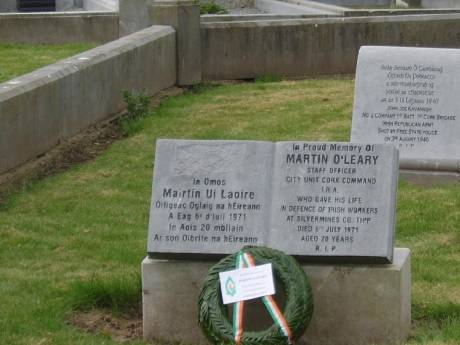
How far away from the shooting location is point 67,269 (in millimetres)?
7652

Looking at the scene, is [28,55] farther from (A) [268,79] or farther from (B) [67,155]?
(B) [67,155]

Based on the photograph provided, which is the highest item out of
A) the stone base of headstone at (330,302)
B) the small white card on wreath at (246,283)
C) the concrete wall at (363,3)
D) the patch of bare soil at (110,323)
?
the small white card on wreath at (246,283)

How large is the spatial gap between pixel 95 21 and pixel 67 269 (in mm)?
12478

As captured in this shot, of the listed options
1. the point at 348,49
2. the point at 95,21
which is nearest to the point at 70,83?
the point at 348,49

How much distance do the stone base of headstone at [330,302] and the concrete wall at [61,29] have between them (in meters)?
13.7

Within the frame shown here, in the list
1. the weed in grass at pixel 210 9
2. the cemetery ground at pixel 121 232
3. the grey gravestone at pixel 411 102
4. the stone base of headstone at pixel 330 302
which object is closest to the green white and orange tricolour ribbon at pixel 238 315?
the stone base of headstone at pixel 330 302

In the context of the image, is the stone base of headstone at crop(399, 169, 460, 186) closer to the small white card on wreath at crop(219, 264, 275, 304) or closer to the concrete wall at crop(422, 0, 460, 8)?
the small white card on wreath at crop(219, 264, 275, 304)

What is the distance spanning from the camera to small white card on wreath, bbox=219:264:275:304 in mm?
5965

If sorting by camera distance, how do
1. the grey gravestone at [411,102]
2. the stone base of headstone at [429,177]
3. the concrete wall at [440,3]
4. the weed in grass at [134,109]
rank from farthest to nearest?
the concrete wall at [440,3]
the weed in grass at [134,109]
the grey gravestone at [411,102]
the stone base of headstone at [429,177]

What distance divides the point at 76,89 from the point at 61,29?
8.31 meters

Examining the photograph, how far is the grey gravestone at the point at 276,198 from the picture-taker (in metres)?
6.20

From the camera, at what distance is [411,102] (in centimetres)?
1028

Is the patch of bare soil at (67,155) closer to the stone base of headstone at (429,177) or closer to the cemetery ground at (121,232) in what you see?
the cemetery ground at (121,232)

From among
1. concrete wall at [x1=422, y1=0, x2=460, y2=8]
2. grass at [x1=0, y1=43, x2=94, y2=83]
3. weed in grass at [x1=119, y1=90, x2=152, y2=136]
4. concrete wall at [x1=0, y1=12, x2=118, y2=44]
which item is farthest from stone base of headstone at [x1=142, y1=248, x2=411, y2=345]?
concrete wall at [x1=422, y1=0, x2=460, y2=8]
